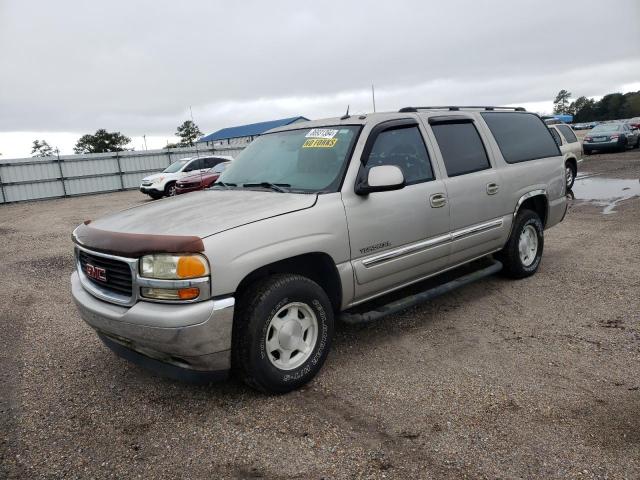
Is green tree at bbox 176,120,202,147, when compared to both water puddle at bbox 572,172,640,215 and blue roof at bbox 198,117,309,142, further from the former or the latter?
water puddle at bbox 572,172,640,215

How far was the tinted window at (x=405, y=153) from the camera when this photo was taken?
3.73 metres

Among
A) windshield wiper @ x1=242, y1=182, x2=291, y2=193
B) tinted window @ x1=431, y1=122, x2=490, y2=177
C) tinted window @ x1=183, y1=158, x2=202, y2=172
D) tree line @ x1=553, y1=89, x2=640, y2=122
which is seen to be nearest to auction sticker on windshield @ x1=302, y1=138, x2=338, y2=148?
windshield wiper @ x1=242, y1=182, x2=291, y2=193

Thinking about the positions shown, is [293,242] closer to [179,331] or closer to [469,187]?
[179,331]

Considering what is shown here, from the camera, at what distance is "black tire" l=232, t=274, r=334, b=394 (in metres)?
2.87

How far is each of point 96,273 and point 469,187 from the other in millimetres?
3114

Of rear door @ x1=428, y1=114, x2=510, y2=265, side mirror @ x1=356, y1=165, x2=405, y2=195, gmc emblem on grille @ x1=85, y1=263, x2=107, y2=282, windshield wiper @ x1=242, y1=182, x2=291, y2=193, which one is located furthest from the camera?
rear door @ x1=428, y1=114, x2=510, y2=265

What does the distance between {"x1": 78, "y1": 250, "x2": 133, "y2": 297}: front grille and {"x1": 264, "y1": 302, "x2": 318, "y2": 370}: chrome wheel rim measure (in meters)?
0.90

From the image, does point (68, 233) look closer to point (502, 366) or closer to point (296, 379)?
point (296, 379)

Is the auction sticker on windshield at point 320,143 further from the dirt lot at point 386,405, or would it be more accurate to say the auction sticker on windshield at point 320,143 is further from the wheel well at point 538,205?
the wheel well at point 538,205

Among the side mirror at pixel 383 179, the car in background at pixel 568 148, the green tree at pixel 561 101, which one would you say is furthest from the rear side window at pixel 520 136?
the green tree at pixel 561 101

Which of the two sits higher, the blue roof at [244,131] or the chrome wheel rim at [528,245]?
the blue roof at [244,131]

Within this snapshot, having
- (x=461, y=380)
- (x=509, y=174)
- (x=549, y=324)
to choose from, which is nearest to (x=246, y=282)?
(x=461, y=380)

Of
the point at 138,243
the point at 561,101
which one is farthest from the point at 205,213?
the point at 561,101

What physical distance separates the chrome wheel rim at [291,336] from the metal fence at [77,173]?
22.9 meters
